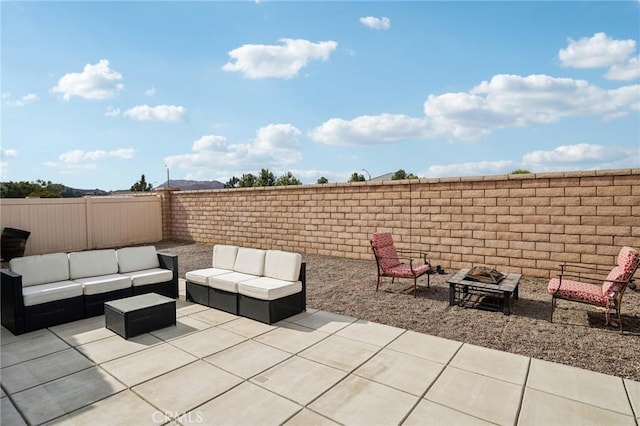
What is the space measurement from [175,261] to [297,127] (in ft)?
33.7

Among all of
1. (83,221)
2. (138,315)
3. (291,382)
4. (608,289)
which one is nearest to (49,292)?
(138,315)

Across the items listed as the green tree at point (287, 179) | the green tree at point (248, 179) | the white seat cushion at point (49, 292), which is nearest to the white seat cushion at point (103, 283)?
the white seat cushion at point (49, 292)

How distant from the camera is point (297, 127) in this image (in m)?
14.9

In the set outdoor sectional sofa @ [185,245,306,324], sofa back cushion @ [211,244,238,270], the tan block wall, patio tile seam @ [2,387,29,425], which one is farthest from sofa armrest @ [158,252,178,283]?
the tan block wall

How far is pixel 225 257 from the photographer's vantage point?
5.73 metres

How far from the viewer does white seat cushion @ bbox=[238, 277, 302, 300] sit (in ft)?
14.7

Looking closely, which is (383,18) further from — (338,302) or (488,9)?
(338,302)

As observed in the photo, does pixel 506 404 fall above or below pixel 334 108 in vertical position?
below

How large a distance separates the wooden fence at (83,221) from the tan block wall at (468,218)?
4.50 meters

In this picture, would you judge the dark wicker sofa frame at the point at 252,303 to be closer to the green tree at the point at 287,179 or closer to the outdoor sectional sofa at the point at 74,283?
the outdoor sectional sofa at the point at 74,283

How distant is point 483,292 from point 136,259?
18.5 ft

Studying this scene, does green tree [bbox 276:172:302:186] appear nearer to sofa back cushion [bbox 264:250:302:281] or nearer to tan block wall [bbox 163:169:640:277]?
tan block wall [bbox 163:169:640:277]

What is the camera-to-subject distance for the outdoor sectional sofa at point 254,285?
15.0 ft

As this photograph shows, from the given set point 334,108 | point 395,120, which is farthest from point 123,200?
point 395,120
